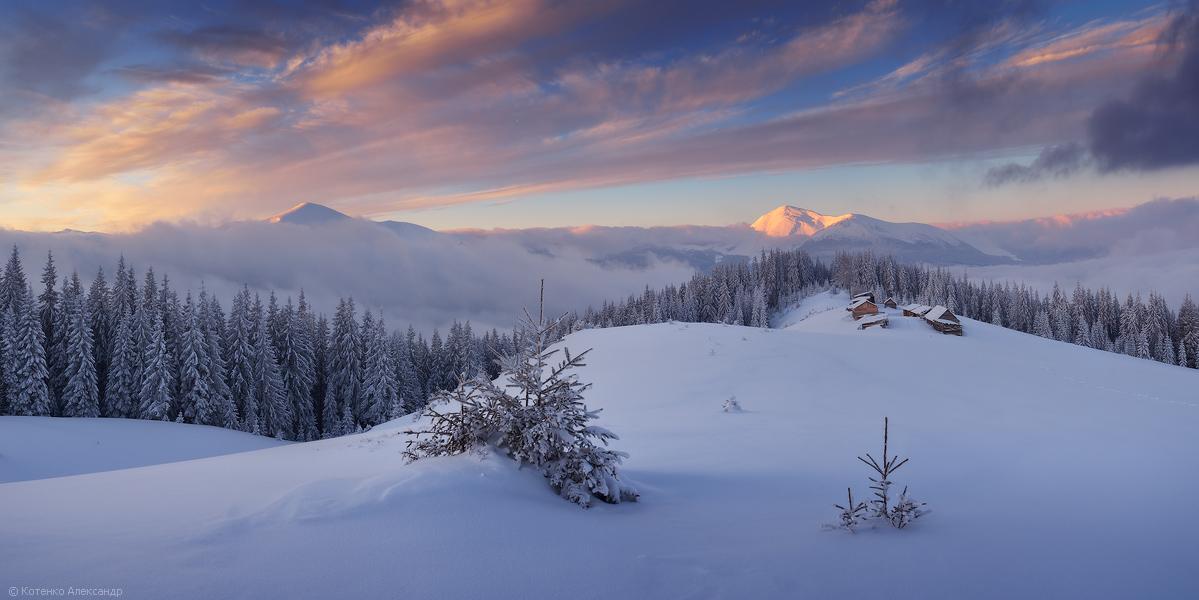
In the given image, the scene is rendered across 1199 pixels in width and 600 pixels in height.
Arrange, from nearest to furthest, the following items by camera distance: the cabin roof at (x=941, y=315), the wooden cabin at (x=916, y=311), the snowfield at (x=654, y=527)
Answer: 1. the snowfield at (x=654, y=527)
2. the cabin roof at (x=941, y=315)
3. the wooden cabin at (x=916, y=311)

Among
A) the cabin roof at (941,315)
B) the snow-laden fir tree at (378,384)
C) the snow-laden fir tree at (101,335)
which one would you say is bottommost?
the snow-laden fir tree at (378,384)

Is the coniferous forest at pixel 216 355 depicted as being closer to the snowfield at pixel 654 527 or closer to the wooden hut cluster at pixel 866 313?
the snowfield at pixel 654 527

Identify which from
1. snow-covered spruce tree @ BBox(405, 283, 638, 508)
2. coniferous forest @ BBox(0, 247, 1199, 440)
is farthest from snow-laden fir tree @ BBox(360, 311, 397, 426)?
snow-covered spruce tree @ BBox(405, 283, 638, 508)

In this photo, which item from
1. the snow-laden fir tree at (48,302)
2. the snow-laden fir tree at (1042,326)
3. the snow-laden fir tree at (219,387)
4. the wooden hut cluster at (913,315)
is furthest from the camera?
the snow-laden fir tree at (1042,326)

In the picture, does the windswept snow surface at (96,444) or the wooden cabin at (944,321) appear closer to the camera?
the windswept snow surface at (96,444)

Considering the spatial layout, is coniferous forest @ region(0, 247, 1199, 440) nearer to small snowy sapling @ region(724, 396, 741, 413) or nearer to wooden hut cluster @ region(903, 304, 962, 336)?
small snowy sapling @ region(724, 396, 741, 413)

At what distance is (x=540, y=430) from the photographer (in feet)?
27.4

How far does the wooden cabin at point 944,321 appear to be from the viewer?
55.9m

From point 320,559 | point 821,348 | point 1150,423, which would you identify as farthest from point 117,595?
point 821,348

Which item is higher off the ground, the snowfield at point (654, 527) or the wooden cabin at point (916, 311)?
the wooden cabin at point (916, 311)

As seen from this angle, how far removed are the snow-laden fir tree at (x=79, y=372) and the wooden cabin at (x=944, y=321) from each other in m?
77.6

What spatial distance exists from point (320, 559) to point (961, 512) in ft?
28.4

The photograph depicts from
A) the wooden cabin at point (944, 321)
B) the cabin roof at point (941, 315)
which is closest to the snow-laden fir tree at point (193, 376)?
the wooden cabin at point (944, 321)

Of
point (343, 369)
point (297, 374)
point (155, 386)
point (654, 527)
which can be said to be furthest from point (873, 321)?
point (155, 386)
